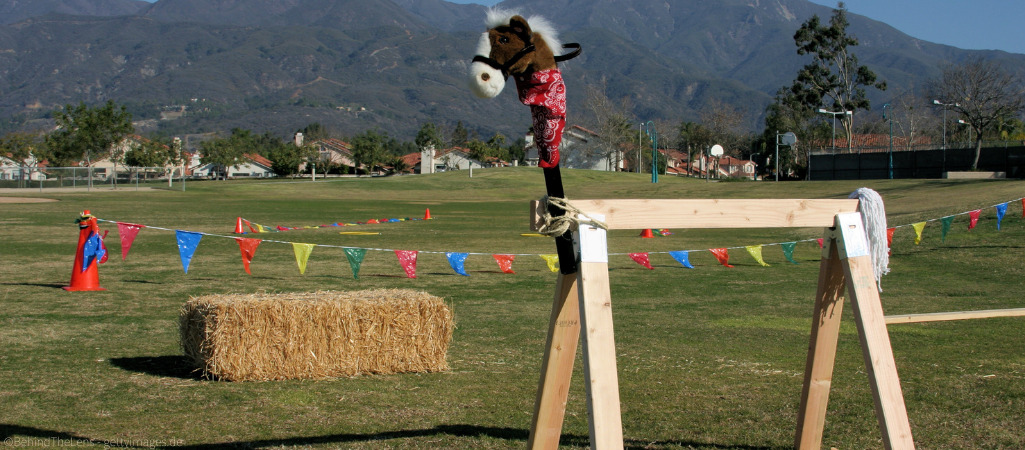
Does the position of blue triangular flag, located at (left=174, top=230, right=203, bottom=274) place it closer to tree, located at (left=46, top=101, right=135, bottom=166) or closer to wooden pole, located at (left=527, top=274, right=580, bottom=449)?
wooden pole, located at (left=527, top=274, right=580, bottom=449)

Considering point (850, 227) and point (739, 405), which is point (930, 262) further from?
point (850, 227)

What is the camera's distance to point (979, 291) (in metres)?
13.9

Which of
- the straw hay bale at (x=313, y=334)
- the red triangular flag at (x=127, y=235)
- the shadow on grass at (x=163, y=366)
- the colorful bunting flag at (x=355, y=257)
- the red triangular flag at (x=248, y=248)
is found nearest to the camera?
the straw hay bale at (x=313, y=334)

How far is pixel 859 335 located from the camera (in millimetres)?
4238

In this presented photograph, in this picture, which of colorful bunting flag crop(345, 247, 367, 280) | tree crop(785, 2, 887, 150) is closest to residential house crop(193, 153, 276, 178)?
tree crop(785, 2, 887, 150)

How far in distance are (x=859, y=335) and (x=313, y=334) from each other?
4.75 m

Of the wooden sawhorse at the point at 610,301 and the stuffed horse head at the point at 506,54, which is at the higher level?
the stuffed horse head at the point at 506,54

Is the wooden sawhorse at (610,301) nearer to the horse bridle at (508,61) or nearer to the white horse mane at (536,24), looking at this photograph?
the horse bridle at (508,61)

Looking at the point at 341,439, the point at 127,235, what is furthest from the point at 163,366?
the point at 127,235

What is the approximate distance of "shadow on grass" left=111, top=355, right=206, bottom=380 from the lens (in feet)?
24.9

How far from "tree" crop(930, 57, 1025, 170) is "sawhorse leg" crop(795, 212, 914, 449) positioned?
2637 inches

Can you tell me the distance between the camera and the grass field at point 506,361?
5816mm

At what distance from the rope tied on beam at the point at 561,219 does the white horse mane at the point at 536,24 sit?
89cm

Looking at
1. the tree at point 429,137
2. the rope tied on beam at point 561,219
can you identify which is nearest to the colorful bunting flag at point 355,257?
the rope tied on beam at point 561,219
